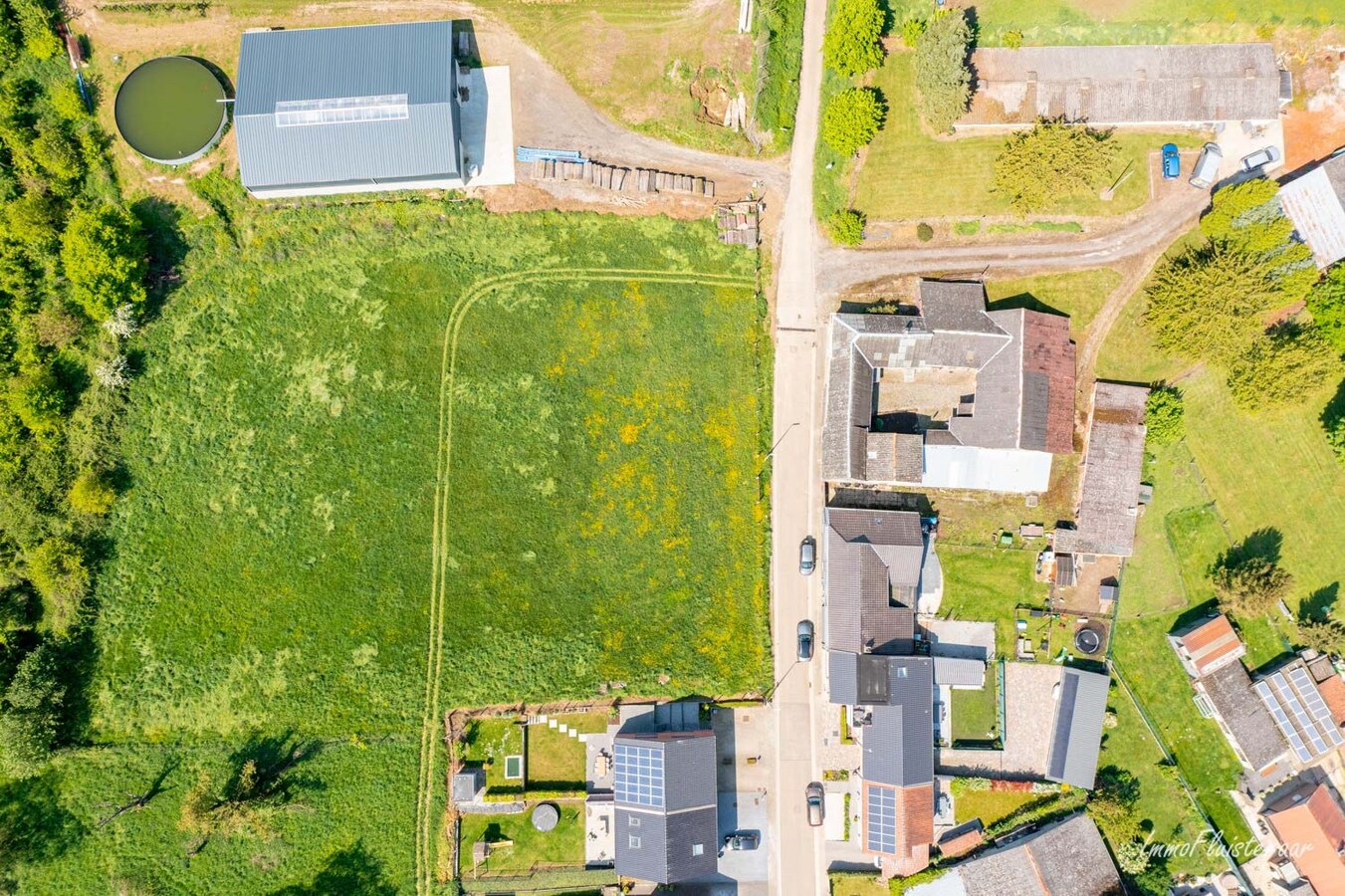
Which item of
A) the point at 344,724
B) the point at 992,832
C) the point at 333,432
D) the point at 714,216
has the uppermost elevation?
the point at 714,216

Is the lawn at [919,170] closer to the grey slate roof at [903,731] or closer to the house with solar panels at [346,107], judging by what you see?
the house with solar panels at [346,107]

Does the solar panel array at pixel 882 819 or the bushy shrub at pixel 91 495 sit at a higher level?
the bushy shrub at pixel 91 495

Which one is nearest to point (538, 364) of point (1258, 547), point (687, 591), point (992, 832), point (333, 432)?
point (333, 432)

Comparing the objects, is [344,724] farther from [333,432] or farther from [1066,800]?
[1066,800]

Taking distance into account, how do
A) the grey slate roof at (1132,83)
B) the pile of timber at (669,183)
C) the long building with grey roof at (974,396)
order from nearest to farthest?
the long building with grey roof at (974,396) < the grey slate roof at (1132,83) < the pile of timber at (669,183)

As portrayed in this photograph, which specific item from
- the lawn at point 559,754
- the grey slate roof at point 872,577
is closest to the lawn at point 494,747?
the lawn at point 559,754

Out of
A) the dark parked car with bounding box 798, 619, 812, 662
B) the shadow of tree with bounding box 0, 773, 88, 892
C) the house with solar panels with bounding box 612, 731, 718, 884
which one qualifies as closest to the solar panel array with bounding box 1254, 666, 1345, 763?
the dark parked car with bounding box 798, 619, 812, 662
